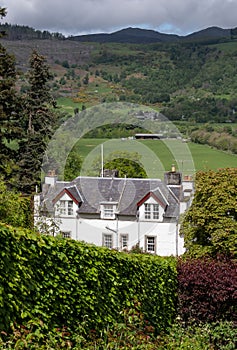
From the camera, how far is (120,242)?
Answer: 40.5m

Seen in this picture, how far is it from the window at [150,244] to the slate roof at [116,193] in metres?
1.60

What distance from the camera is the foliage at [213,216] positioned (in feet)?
98.6

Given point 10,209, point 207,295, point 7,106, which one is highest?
point 7,106

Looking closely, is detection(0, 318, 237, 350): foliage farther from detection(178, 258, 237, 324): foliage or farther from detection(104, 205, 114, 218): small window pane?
detection(104, 205, 114, 218): small window pane

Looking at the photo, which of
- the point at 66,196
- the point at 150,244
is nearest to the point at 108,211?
the point at 66,196

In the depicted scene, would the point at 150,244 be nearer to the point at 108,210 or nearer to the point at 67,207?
the point at 108,210

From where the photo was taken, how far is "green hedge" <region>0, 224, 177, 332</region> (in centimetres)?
954

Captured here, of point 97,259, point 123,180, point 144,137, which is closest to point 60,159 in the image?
point 144,137

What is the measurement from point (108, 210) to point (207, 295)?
22.5 meters

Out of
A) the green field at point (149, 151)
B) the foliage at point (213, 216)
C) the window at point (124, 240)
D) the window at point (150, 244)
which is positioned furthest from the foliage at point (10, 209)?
the green field at point (149, 151)

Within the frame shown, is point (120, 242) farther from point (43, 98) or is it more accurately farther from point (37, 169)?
point (43, 98)

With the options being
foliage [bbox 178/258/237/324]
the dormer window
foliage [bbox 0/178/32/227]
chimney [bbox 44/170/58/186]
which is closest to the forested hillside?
chimney [bbox 44/170/58/186]

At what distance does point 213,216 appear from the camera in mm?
30438

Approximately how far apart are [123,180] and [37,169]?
11.2 metres
